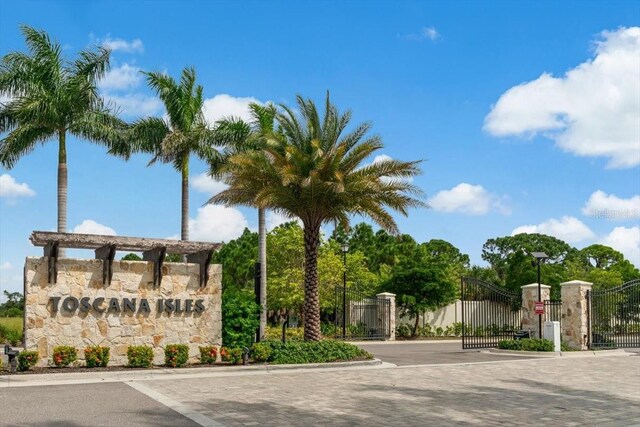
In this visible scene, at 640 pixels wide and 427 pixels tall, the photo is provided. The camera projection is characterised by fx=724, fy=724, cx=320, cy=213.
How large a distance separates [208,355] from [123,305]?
2656 millimetres

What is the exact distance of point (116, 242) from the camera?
1909 cm

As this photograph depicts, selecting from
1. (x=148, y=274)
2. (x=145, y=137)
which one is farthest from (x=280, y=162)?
(x=145, y=137)

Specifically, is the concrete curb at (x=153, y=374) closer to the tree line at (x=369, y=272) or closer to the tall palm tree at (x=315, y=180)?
the tall palm tree at (x=315, y=180)

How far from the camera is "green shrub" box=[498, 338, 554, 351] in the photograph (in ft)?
88.6

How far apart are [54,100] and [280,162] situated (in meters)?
15.1

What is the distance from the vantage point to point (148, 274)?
20000mm

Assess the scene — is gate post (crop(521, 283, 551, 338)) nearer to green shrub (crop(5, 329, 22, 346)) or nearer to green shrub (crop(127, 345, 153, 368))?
green shrub (crop(127, 345, 153, 368))

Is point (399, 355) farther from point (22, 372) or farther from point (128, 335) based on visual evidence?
point (22, 372)

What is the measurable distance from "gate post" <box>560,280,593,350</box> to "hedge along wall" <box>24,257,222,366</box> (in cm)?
1552

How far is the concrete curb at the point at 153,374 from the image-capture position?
16375mm

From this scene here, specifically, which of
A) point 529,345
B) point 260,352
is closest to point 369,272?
point 529,345

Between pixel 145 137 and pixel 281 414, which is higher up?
pixel 145 137

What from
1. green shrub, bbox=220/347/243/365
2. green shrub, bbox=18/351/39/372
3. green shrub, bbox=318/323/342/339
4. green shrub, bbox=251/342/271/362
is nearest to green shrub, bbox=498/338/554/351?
green shrub, bbox=318/323/342/339

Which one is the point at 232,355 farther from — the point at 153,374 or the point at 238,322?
the point at 153,374
